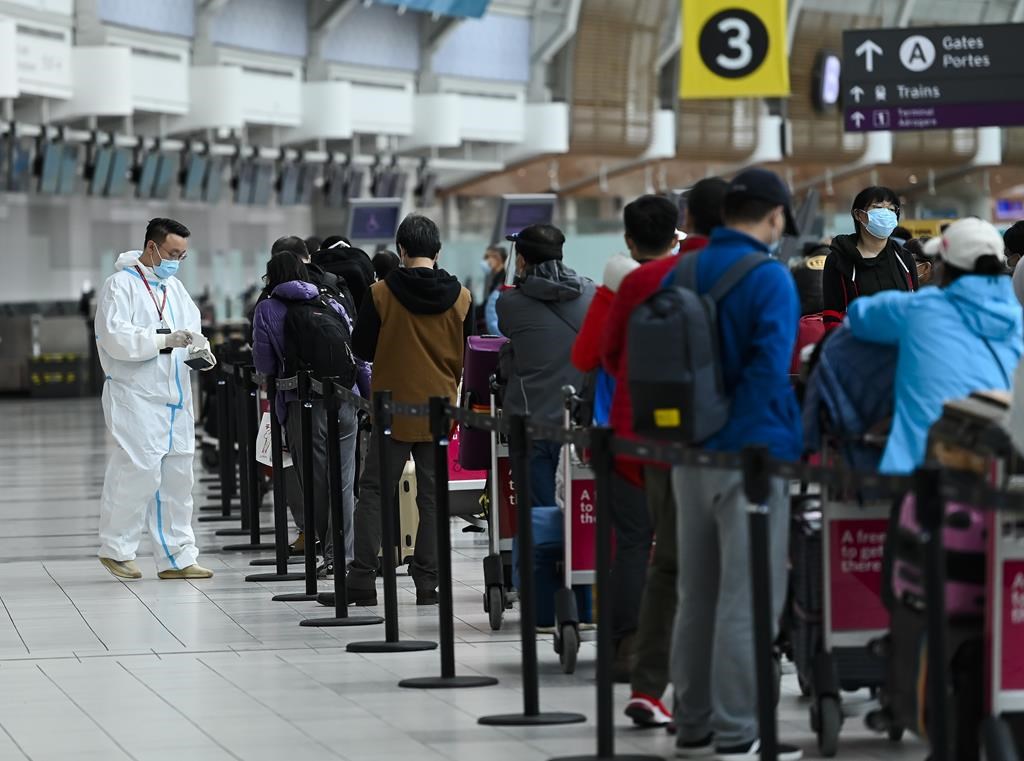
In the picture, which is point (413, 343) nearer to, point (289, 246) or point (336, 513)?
point (336, 513)

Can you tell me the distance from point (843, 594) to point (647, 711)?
29.3 inches

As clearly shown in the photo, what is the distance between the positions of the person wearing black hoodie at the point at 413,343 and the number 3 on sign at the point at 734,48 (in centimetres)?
1114

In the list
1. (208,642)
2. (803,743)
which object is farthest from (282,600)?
(803,743)

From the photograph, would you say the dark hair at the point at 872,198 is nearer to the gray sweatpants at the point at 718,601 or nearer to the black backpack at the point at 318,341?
the black backpack at the point at 318,341

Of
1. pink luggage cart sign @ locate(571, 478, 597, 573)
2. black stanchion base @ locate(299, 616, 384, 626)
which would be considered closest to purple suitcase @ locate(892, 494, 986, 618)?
pink luggage cart sign @ locate(571, 478, 597, 573)

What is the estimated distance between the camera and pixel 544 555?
779cm

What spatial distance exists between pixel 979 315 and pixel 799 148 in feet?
141

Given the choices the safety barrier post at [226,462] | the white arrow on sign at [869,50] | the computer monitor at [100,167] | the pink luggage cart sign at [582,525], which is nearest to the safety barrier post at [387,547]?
the pink luggage cart sign at [582,525]

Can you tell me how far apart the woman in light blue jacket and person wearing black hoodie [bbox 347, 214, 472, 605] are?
3456 millimetres

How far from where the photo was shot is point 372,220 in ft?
72.8

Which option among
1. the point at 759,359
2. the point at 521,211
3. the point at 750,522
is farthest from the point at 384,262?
the point at 521,211

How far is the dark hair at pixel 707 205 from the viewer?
602 centimetres

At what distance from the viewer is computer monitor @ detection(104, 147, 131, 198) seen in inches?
1185

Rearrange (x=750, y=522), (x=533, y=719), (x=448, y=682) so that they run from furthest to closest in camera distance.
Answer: (x=448, y=682) → (x=533, y=719) → (x=750, y=522)
